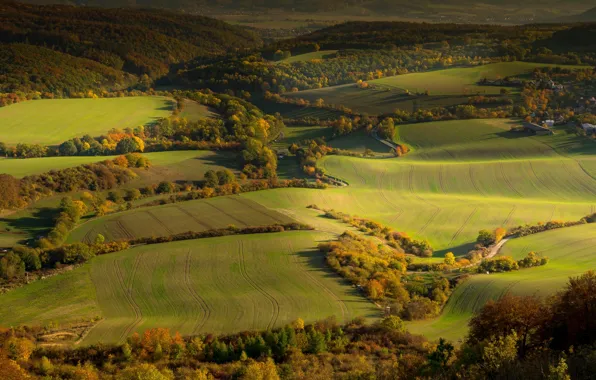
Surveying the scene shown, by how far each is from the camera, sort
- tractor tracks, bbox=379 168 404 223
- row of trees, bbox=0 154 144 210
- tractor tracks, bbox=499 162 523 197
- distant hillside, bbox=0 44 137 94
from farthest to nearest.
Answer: distant hillside, bbox=0 44 137 94, tractor tracks, bbox=499 162 523 197, tractor tracks, bbox=379 168 404 223, row of trees, bbox=0 154 144 210

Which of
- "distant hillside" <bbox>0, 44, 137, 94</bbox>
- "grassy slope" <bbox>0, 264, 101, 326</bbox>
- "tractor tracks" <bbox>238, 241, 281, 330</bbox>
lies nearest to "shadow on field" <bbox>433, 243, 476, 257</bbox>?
"tractor tracks" <bbox>238, 241, 281, 330</bbox>

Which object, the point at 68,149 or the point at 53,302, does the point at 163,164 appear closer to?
the point at 68,149

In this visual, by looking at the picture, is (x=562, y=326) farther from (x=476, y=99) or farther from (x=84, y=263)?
(x=476, y=99)

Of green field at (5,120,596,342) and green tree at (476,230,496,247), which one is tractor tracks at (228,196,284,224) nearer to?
green field at (5,120,596,342)

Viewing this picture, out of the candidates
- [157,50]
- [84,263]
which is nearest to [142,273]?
[84,263]

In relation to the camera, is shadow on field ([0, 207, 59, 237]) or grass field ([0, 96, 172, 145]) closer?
shadow on field ([0, 207, 59, 237])

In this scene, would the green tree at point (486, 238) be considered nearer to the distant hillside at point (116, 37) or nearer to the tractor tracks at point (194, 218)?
the tractor tracks at point (194, 218)

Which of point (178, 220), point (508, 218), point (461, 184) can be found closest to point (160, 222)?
point (178, 220)
